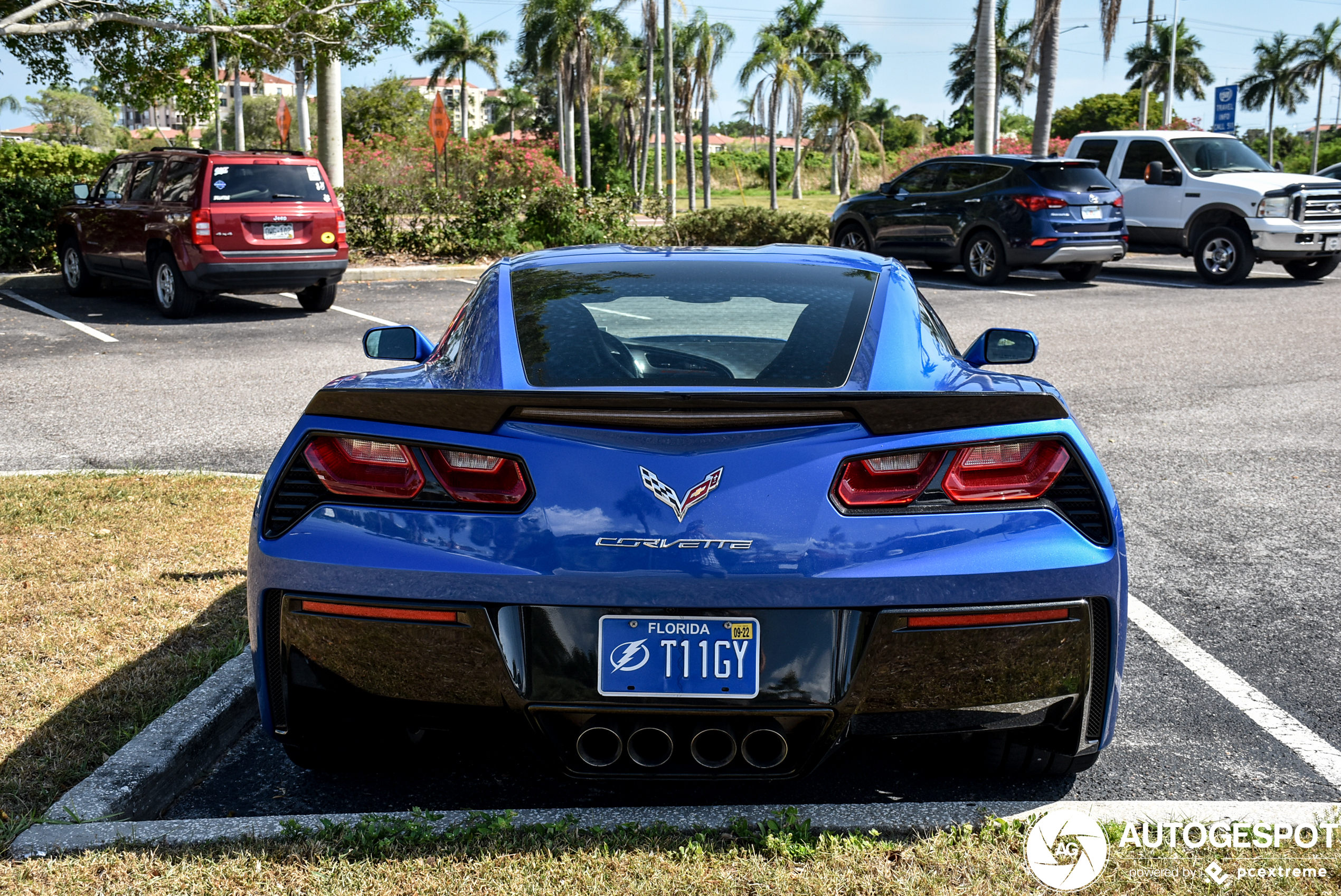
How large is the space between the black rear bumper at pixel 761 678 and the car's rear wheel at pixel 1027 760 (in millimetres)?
178

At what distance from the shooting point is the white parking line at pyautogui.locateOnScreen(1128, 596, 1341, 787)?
11.1ft

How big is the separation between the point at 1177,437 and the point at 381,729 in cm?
623

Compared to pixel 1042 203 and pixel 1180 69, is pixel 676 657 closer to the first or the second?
pixel 1042 203

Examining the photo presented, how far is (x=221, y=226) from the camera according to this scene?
13102 millimetres

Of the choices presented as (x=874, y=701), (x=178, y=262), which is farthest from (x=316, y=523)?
(x=178, y=262)

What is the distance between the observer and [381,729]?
2.85 metres

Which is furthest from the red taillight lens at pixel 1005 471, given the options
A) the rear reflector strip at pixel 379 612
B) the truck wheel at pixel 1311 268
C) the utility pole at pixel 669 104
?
the utility pole at pixel 669 104

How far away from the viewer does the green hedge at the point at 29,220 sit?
17000mm

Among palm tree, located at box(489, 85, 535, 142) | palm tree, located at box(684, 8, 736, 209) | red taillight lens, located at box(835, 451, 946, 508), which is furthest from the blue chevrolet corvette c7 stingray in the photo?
palm tree, located at box(489, 85, 535, 142)

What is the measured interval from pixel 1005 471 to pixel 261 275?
12.0 meters

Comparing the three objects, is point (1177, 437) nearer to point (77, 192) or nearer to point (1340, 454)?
point (1340, 454)

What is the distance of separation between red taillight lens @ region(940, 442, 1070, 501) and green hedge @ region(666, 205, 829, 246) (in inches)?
799

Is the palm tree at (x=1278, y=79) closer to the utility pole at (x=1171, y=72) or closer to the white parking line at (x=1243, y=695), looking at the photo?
the utility pole at (x=1171, y=72)

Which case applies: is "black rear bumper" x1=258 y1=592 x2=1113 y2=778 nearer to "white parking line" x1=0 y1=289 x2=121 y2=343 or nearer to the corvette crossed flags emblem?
the corvette crossed flags emblem
